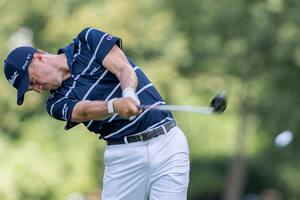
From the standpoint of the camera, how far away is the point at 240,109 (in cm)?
2970

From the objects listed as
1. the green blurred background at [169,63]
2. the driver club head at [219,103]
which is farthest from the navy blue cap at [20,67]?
the green blurred background at [169,63]

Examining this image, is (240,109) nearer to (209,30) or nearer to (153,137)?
(209,30)

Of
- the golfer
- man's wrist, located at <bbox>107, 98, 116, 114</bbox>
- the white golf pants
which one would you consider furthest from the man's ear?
the white golf pants

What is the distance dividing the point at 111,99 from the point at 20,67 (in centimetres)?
71

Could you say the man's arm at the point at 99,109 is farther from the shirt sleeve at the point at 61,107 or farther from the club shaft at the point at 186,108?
the club shaft at the point at 186,108

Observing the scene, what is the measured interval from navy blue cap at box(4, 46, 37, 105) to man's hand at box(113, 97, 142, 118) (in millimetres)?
827

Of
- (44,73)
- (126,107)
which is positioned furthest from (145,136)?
(44,73)

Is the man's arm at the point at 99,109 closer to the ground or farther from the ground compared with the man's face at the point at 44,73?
closer to the ground

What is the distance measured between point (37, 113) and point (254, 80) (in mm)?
5515

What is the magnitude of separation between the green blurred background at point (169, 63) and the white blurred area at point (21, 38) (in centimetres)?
5

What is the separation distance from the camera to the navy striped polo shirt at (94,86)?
8.78m

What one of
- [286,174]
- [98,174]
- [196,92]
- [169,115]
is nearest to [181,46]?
[196,92]

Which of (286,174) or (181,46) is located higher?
(181,46)

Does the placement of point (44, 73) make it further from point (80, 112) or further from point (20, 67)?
point (80, 112)
